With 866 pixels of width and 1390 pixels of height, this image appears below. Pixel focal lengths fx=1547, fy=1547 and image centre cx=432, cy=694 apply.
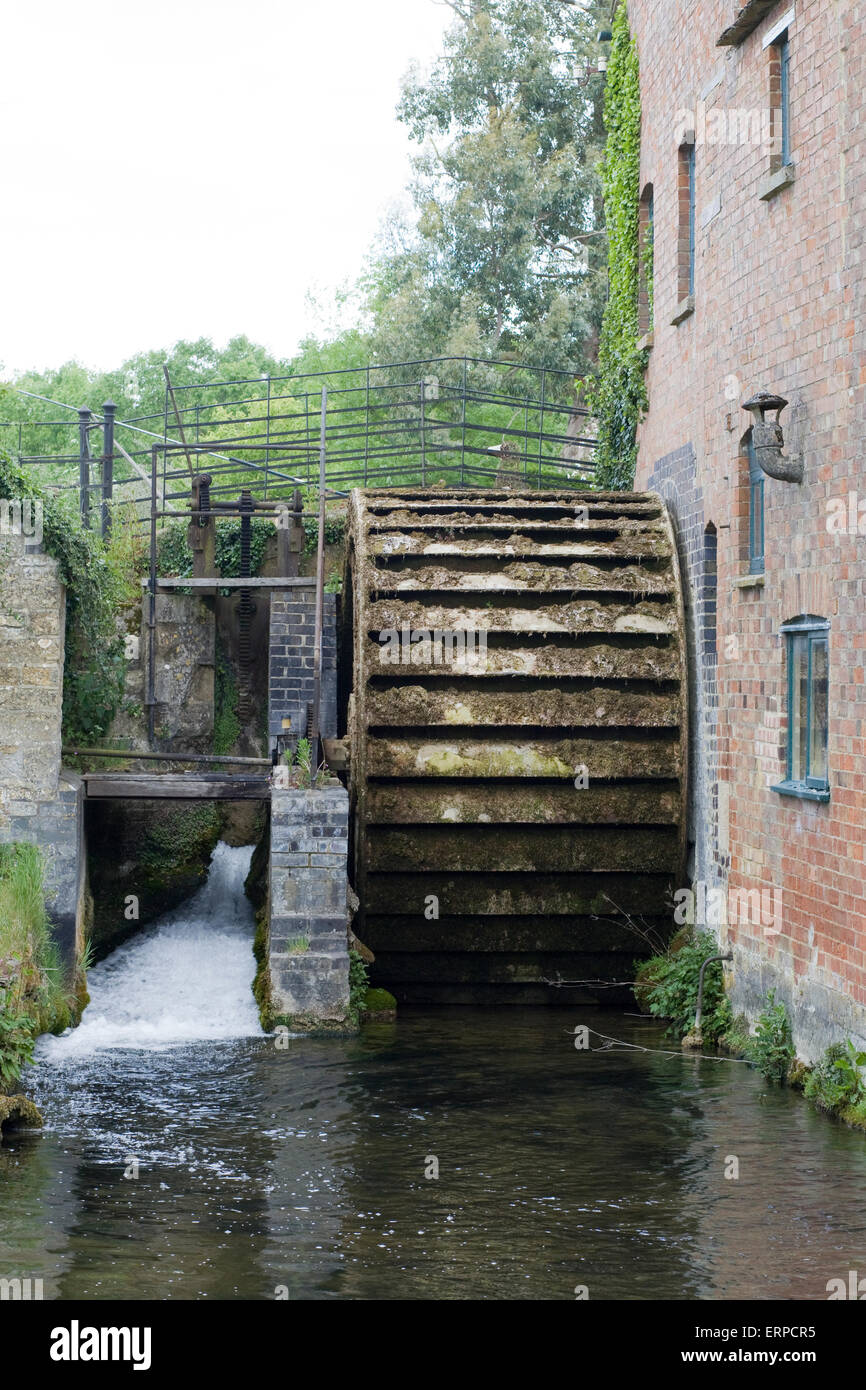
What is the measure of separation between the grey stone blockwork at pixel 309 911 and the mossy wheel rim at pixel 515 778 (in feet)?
2.61

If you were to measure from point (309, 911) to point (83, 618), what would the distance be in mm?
2818

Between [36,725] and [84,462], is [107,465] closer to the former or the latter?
[84,462]

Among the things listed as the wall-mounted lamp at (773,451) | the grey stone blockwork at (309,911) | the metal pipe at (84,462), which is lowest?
the grey stone blockwork at (309,911)

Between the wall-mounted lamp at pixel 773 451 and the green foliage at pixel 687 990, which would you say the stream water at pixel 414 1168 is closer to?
the green foliage at pixel 687 990

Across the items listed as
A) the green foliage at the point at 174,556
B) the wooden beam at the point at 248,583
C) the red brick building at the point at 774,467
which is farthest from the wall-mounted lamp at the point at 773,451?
the green foliage at the point at 174,556

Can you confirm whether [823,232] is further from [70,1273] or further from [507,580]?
[70,1273]

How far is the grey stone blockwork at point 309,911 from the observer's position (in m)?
8.83

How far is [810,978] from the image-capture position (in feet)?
24.6

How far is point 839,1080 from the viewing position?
7.00m

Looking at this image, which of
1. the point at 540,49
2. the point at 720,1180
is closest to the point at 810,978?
the point at 720,1180

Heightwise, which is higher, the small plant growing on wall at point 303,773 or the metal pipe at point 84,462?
the metal pipe at point 84,462

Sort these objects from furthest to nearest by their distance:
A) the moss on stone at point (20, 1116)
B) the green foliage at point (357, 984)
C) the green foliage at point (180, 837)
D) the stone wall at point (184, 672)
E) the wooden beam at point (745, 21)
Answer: the stone wall at point (184, 672)
the green foliage at point (180, 837)
the green foliage at point (357, 984)
the wooden beam at point (745, 21)
the moss on stone at point (20, 1116)
